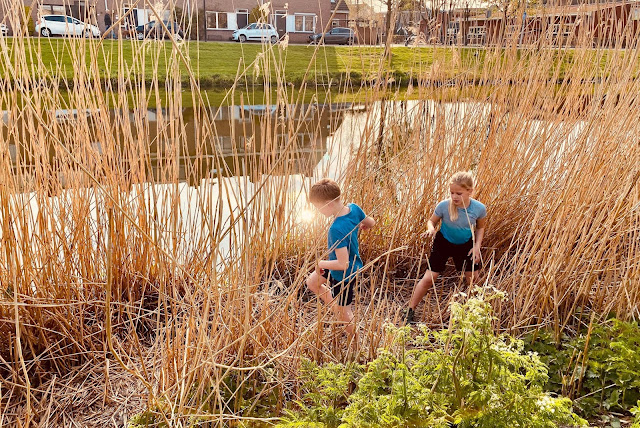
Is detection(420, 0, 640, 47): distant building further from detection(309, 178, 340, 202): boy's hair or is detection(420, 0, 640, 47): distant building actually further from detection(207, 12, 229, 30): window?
detection(207, 12, 229, 30): window

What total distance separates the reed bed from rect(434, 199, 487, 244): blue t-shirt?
20 centimetres

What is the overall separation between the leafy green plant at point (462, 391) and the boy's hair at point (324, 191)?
1.99 ft

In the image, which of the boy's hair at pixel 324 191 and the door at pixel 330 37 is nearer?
the boy's hair at pixel 324 191

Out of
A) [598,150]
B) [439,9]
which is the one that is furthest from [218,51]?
[598,150]

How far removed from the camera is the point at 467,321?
1258 mm

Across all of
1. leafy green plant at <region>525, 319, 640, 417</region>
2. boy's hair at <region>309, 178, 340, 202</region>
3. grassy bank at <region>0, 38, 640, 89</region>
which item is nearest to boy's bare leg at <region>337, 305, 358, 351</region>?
boy's hair at <region>309, 178, 340, 202</region>

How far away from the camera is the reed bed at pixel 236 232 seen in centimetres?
152

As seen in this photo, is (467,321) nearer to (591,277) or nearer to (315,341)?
(315,341)

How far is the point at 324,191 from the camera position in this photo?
1.79m

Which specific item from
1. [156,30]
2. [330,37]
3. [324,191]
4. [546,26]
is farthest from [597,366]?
[330,37]

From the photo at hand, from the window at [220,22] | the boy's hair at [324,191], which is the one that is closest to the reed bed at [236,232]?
the boy's hair at [324,191]

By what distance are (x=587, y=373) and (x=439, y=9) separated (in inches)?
73.2

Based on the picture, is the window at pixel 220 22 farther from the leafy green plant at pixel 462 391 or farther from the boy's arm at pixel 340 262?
the leafy green plant at pixel 462 391

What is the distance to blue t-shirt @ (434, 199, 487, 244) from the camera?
2076mm
